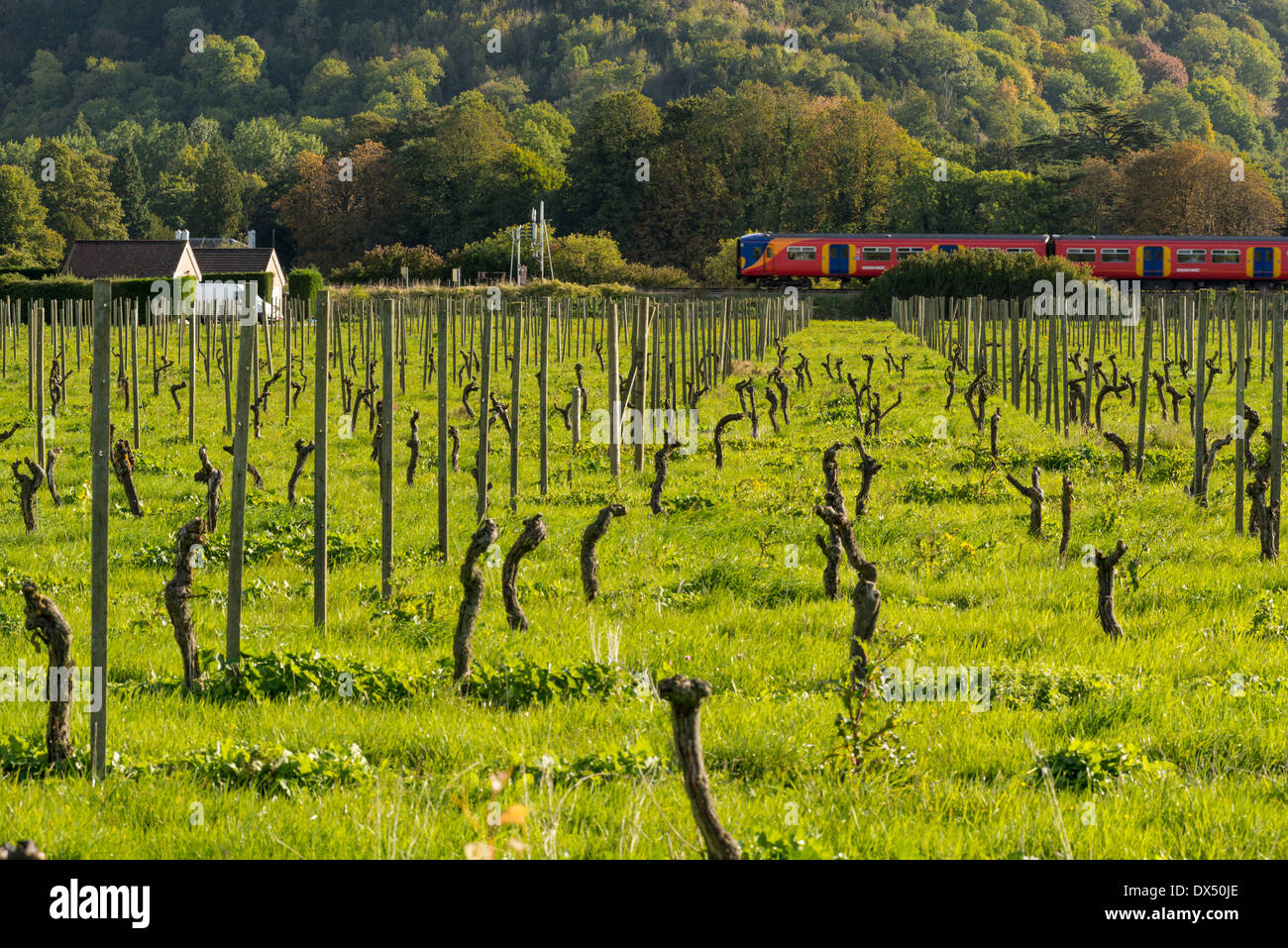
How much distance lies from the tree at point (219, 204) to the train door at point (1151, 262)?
62329 mm

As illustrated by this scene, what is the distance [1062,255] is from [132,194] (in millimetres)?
66916

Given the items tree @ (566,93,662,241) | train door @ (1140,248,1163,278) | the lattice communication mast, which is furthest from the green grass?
tree @ (566,93,662,241)

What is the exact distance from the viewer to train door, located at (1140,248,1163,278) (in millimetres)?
48281

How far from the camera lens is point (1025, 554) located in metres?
9.35

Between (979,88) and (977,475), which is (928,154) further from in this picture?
(977,475)

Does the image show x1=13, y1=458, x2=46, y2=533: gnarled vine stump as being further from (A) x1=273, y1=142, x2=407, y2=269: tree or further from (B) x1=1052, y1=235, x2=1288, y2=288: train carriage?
(A) x1=273, y1=142, x2=407, y2=269: tree

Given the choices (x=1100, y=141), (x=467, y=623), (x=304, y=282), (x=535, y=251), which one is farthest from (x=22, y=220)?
(x=467, y=623)

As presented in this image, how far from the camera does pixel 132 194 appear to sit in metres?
86.4

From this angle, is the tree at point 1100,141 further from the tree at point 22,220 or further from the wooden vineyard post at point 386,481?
the wooden vineyard post at point 386,481

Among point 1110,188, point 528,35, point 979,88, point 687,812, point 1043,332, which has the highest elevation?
point 528,35

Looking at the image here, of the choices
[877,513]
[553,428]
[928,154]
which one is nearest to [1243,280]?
[928,154]

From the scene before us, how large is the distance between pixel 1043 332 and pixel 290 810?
1457 inches

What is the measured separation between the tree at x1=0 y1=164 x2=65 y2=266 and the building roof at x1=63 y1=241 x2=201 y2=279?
21353mm

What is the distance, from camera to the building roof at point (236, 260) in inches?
2099
